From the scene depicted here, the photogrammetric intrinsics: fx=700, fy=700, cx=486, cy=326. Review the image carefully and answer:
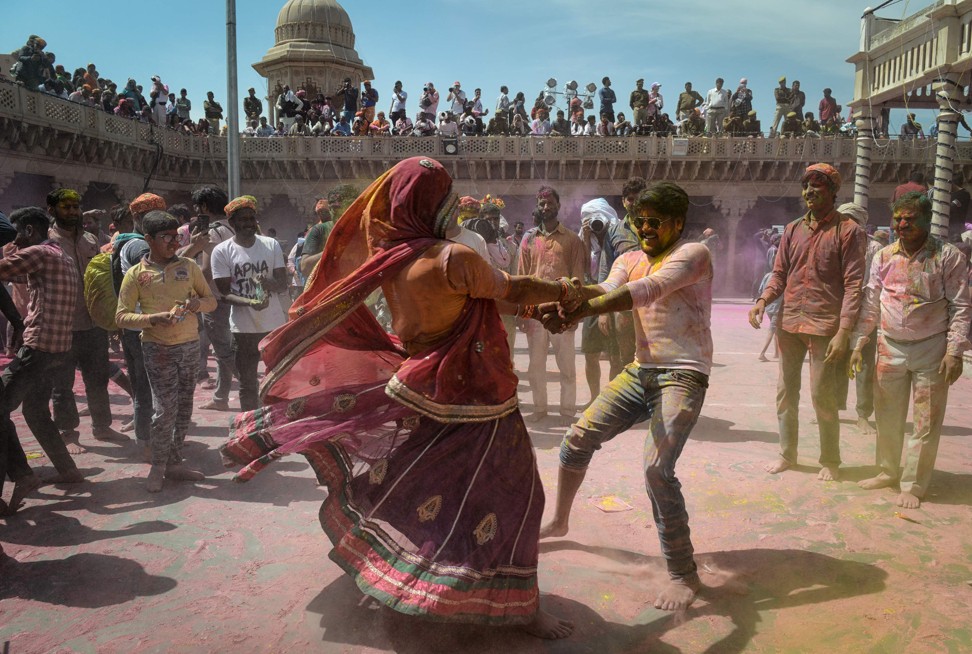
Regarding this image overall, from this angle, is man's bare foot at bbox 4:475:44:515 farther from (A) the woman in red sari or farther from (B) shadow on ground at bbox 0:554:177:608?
(A) the woman in red sari

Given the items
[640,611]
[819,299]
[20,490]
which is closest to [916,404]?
[819,299]

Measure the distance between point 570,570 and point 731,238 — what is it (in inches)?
1010

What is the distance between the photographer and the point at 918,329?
14.4ft

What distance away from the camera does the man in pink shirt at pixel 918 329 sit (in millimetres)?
4285

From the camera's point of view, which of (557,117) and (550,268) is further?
(557,117)

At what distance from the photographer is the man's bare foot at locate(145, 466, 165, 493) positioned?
4621 millimetres

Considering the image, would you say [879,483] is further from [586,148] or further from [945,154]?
[586,148]

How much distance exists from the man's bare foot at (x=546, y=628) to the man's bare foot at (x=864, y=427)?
4303 millimetres

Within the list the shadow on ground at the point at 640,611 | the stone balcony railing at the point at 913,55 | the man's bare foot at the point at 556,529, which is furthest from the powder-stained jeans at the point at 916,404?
the stone balcony railing at the point at 913,55

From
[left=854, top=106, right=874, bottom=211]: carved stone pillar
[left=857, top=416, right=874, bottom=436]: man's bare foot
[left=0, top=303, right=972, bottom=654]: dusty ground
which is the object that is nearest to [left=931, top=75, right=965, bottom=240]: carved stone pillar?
[left=854, top=106, right=874, bottom=211]: carved stone pillar

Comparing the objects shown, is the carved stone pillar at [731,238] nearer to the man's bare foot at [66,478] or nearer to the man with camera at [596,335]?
the man with camera at [596,335]

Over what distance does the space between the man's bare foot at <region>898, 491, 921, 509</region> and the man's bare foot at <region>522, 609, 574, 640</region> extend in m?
2.61

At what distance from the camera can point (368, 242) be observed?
299 cm

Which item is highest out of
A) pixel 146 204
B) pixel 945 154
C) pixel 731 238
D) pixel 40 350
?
pixel 945 154
